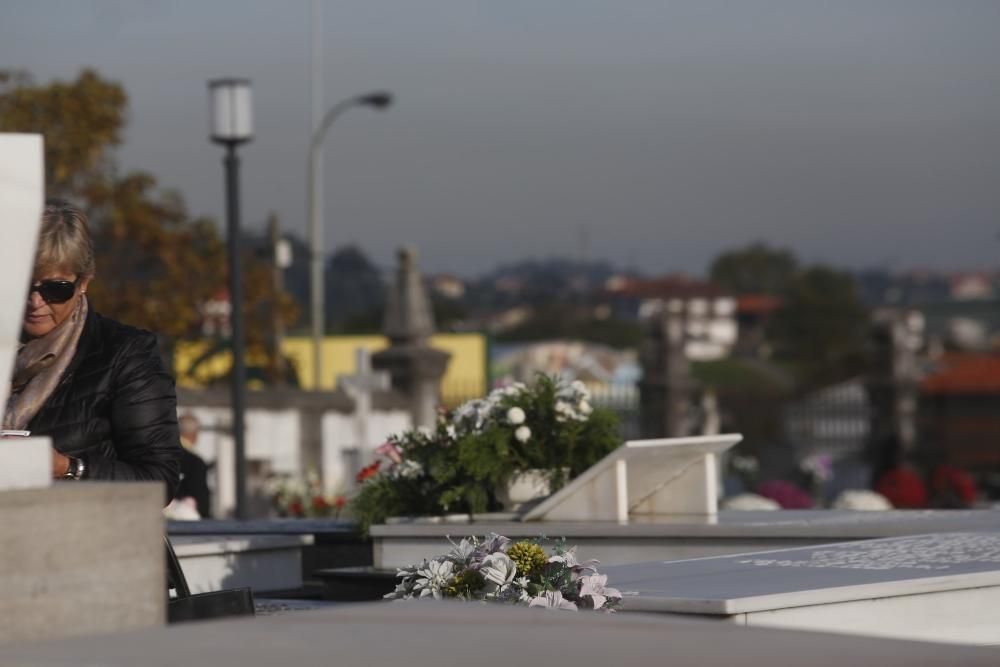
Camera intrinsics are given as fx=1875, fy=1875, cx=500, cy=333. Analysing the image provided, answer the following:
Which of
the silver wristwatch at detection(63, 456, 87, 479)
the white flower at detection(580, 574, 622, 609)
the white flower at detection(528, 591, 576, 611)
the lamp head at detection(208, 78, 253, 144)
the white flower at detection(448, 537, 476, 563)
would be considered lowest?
the white flower at detection(528, 591, 576, 611)

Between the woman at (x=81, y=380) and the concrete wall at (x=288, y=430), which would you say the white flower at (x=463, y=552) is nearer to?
the woman at (x=81, y=380)

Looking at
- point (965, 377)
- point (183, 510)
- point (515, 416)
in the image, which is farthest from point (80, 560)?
point (965, 377)

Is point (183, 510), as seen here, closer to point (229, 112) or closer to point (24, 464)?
point (229, 112)

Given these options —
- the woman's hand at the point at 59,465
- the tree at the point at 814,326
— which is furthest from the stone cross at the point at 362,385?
the tree at the point at 814,326

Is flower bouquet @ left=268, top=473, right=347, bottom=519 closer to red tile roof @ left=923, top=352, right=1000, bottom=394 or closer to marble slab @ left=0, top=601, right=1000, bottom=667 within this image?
marble slab @ left=0, top=601, right=1000, bottom=667

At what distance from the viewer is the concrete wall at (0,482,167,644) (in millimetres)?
3287

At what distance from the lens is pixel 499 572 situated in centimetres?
523

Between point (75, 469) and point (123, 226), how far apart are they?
2546 cm

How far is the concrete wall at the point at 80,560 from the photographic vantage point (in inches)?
129

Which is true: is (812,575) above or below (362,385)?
below

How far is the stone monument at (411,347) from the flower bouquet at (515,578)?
18287mm

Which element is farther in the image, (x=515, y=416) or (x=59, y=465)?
(x=515, y=416)

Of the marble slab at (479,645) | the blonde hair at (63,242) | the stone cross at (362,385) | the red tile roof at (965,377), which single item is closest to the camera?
the marble slab at (479,645)

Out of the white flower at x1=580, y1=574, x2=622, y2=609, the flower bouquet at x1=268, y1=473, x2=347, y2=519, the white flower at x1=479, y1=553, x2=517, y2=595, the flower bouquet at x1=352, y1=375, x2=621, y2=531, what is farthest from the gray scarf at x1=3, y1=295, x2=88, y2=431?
the flower bouquet at x1=268, y1=473, x2=347, y2=519
